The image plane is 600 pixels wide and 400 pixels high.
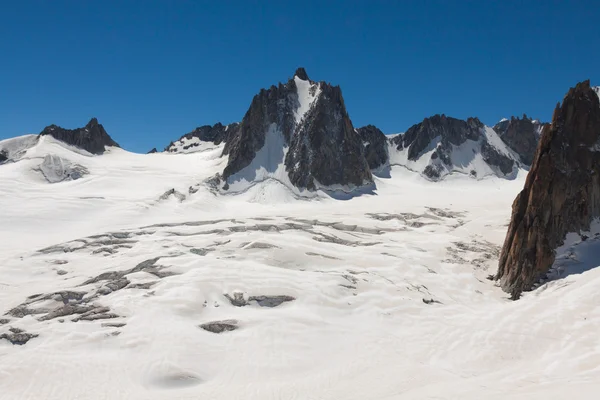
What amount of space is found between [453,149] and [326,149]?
50.8 metres

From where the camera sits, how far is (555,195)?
28297 mm

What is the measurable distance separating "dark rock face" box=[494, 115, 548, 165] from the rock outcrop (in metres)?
3.86

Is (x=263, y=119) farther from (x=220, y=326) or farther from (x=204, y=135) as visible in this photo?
(x=204, y=135)

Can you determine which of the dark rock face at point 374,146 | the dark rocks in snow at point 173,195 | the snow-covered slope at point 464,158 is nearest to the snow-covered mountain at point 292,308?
the dark rocks in snow at point 173,195

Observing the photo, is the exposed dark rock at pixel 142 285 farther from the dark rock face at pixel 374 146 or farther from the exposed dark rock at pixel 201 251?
the dark rock face at pixel 374 146

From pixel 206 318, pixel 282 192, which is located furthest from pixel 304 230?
pixel 282 192

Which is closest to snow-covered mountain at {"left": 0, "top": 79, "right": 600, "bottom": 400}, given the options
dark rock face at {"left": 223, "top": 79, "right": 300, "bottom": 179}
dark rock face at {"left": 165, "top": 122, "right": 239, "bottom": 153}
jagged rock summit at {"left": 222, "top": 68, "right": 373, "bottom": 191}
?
jagged rock summit at {"left": 222, "top": 68, "right": 373, "bottom": 191}

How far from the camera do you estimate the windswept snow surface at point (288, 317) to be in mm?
15203

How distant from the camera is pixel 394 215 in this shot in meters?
50.8

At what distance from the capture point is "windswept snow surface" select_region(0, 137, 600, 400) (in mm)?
15203

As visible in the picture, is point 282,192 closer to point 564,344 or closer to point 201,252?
point 201,252

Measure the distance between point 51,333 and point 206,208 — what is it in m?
42.5

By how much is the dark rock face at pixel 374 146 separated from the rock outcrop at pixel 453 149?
10.5ft

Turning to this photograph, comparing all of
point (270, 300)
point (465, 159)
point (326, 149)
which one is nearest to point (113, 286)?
point (270, 300)
